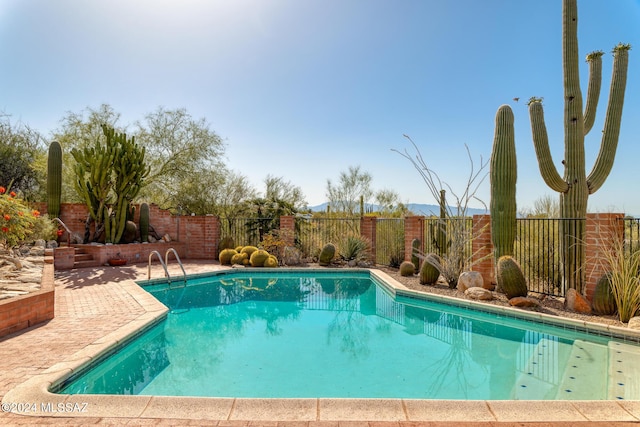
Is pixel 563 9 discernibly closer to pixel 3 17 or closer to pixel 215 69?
pixel 215 69

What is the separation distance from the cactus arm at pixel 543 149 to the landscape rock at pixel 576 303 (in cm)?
205

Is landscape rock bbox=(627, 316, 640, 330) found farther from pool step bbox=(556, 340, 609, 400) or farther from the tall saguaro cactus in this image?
the tall saguaro cactus

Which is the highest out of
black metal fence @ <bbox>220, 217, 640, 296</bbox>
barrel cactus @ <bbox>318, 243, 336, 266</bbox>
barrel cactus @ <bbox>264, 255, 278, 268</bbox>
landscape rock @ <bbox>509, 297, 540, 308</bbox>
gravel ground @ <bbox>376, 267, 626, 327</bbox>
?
black metal fence @ <bbox>220, 217, 640, 296</bbox>

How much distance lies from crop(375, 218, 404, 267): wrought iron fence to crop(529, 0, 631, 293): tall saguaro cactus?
5.04 metres

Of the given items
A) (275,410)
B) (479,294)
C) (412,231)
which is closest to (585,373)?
(479,294)

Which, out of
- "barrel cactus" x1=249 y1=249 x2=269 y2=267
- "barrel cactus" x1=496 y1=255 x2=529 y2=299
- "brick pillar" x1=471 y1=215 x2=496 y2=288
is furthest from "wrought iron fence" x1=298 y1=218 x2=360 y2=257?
"barrel cactus" x1=496 y1=255 x2=529 y2=299

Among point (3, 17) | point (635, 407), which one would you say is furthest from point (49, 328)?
point (3, 17)

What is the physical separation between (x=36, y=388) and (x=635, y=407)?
15.1ft

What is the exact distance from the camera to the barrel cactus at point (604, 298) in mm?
5512

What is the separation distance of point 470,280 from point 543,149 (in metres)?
3.04

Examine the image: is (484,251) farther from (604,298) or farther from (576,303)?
(604,298)

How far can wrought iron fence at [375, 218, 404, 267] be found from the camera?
37.4ft

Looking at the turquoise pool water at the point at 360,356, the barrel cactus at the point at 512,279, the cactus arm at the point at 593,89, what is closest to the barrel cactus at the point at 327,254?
the turquoise pool water at the point at 360,356

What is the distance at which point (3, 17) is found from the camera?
30.2 feet
